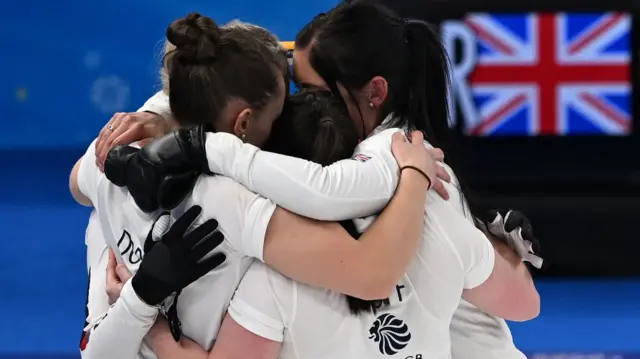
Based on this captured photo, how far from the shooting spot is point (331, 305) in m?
1.50

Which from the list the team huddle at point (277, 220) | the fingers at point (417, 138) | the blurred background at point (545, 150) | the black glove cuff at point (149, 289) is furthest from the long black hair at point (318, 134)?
the blurred background at point (545, 150)

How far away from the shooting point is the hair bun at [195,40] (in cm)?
151

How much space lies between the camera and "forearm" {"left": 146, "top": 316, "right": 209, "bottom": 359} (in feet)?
5.00

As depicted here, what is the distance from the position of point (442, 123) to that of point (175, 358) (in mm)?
711

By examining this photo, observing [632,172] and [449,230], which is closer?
[449,230]

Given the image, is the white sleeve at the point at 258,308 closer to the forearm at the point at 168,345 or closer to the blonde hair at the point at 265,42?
the forearm at the point at 168,345

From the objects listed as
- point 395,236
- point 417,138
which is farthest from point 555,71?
point 395,236

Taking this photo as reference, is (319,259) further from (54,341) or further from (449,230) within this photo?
(54,341)

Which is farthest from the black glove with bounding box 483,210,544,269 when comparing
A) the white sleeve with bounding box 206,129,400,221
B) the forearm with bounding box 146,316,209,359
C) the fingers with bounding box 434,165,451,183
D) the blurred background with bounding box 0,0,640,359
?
the blurred background with bounding box 0,0,640,359

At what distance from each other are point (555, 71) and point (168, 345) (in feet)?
12.4

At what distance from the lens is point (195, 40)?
1.52 m

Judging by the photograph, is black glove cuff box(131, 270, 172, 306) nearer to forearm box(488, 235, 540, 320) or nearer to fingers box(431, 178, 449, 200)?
fingers box(431, 178, 449, 200)

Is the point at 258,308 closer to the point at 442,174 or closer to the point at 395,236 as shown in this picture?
the point at 395,236

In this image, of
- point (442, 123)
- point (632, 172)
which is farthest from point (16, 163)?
point (442, 123)
